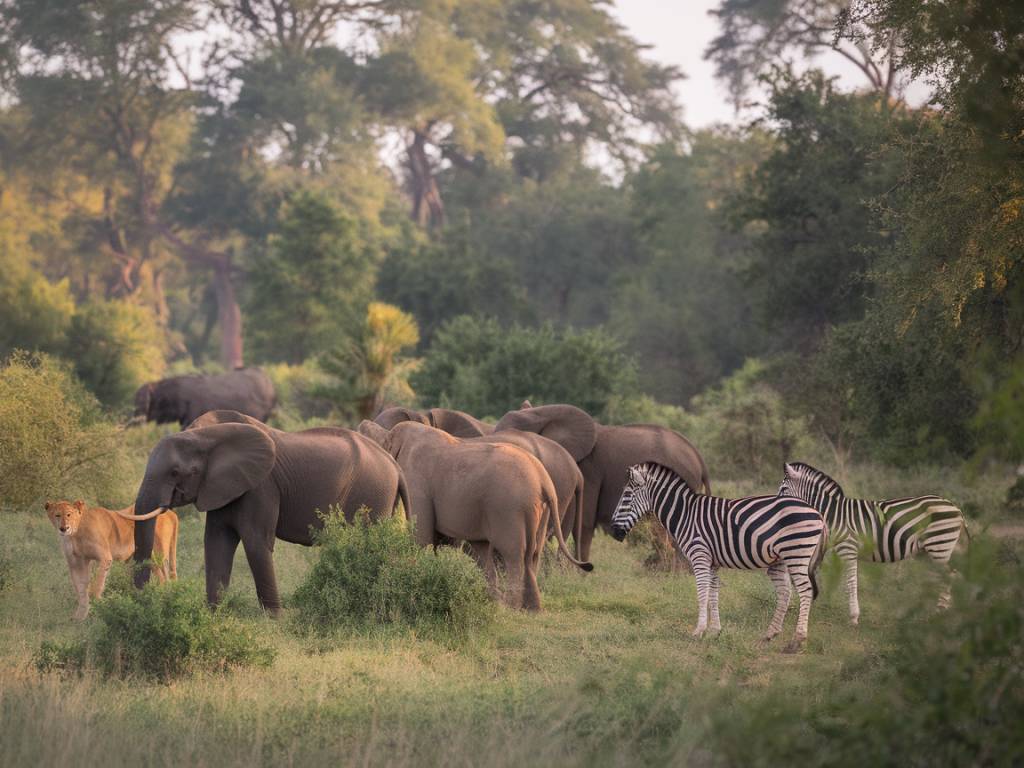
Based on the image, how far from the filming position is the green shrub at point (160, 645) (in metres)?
8.70

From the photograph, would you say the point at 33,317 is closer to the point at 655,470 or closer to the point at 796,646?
the point at 655,470

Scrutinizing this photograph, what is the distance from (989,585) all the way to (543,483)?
21.3ft

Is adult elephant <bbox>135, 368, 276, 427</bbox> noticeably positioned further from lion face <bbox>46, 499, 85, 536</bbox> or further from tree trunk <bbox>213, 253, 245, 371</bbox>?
tree trunk <bbox>213, 253, 245, 371</bbox>

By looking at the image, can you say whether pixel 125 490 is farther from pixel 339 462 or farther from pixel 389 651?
pixel 389 651

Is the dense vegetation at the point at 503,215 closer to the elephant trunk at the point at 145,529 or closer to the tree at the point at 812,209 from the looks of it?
the tree at the point at 812,209

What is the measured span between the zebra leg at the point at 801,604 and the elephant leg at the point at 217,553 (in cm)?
429

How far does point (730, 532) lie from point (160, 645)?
409 centimetres

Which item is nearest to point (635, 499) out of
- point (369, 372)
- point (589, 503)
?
point (589, 503)

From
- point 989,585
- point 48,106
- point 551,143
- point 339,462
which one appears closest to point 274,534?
point 339,462

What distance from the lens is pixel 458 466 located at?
1191cm

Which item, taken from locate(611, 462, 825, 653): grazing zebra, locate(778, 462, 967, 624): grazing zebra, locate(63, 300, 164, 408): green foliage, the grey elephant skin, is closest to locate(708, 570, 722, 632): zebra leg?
locate(611, 462, 825, 653): grazing zebra

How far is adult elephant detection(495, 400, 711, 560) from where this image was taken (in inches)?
566

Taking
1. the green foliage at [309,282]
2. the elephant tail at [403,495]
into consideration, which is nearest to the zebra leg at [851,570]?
the elephant tail at [403,495]

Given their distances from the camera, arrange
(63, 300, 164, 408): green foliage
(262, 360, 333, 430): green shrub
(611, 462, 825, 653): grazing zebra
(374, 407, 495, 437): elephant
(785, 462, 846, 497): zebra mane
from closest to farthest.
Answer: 1. (611, 462, 825, 653): grazing zebra
2. (785, 462, 846, 497): zebra mane
3. (374, 407, 495, 437): elephant
4. (262, 360, 333, 430): green shrub
5. (63, 300, 164, 408): green foliage
